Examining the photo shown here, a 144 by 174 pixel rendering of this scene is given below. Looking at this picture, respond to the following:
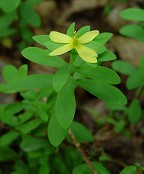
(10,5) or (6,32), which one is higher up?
(10,5)

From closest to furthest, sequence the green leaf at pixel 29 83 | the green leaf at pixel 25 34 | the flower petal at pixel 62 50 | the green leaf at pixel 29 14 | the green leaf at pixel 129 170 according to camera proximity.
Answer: the flower petal at pixel 62 50, the green leaf at pixel 29 83, the green leaf at pixel 129 170, the green leaf at pixel 29 14, the green leaf at pixel 25 34

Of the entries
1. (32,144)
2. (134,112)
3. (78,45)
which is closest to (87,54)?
(78,45)

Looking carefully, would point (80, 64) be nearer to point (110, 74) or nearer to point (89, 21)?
point (110, 74)

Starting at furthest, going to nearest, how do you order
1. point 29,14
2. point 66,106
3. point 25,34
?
point 25,34 → point 29,14 → point 66,106

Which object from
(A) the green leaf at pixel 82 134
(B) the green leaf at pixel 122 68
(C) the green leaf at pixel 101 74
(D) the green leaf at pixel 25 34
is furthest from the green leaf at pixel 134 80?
(D) the green leaf at pixel 25 34

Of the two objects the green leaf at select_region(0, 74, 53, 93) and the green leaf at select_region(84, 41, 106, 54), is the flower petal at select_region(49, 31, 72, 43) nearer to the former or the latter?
the green leaf at select_region(84, 41, 106, 54)

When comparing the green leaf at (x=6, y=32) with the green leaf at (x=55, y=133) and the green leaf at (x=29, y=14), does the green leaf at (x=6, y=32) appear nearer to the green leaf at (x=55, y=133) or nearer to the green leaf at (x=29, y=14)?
the green leaf at (x=29, y=14)

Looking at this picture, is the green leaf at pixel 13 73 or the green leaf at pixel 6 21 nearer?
the green leaf at pixel 13 73

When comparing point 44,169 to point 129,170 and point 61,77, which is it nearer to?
point 129,170
